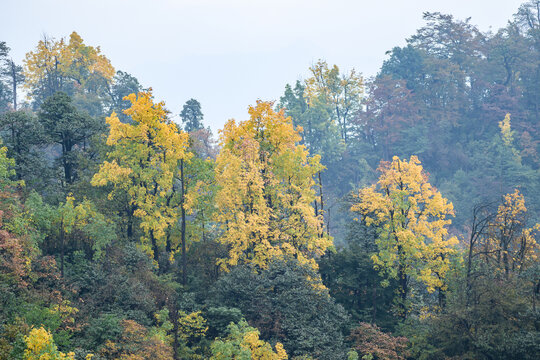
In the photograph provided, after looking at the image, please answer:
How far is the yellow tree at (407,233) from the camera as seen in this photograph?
29453mm

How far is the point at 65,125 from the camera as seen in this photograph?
32031 millimetres

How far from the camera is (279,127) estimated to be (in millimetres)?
30953

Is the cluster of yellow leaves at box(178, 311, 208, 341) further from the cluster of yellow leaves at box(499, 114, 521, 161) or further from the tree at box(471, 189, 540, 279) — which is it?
the cluster of yellow leaves at box(499, 114, 521, 161)

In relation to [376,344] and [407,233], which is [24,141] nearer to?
[376,344]

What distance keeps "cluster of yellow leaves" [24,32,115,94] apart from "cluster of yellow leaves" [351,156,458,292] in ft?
144

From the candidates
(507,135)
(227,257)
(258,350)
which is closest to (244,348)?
(258,350)

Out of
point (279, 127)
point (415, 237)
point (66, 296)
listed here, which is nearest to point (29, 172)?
point (66, 296)

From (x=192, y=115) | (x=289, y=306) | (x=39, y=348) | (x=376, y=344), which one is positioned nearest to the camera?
(x=39, y=348)

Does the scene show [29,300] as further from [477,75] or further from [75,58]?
[477,75]

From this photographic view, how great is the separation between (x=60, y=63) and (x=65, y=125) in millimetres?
32870

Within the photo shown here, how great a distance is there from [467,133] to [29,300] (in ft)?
212

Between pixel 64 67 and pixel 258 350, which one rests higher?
pixel 64 67

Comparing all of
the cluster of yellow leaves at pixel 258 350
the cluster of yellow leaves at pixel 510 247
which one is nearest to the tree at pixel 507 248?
the cluster of yellow leaves at pixel 510 247

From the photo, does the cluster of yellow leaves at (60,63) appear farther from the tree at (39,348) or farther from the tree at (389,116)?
the tree at (39,348)
